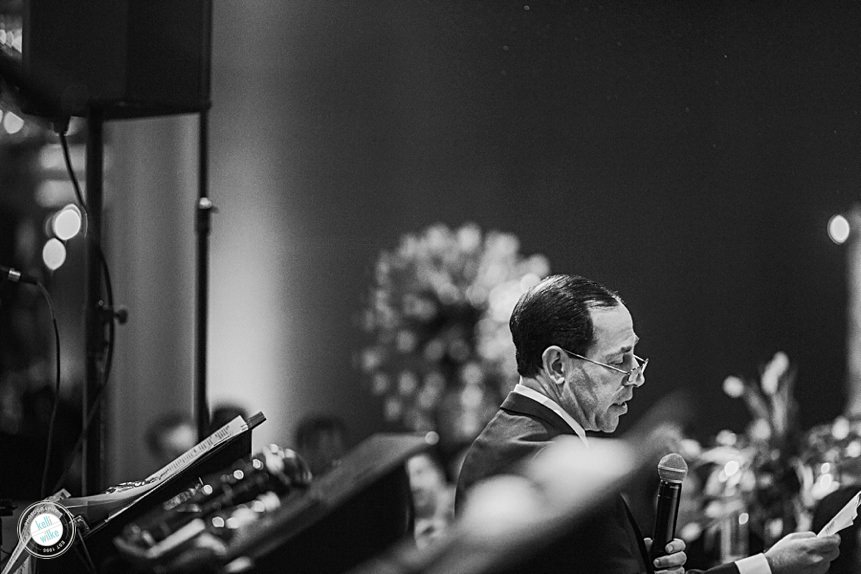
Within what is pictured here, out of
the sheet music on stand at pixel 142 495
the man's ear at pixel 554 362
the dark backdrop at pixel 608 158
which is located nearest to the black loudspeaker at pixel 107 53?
the sheet music on stand at pixel 142 495

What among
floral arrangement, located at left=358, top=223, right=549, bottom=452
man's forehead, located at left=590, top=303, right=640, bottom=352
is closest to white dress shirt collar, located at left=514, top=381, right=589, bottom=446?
man's forehead, located at left=590, top=303, right=640, bottom=352

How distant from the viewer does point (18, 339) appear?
18.2ft

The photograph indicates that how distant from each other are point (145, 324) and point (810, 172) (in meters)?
3.74

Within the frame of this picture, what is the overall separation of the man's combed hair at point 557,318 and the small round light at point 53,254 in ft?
15.6

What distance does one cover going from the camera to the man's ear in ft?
5.24

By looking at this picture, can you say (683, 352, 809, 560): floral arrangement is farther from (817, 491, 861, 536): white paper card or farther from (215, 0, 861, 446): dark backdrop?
(817, 491, 861, 536): white paper card

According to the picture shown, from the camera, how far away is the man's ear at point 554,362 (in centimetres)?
160

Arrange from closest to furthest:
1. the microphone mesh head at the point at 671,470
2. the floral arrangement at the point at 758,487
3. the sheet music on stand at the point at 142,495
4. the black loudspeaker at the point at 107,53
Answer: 1. the sheet music on stand at the point at 142,495
2. the microphone mesh head at the point at 671,470
3. the black loudspeaker at the point at 107,53
4. the floral arrangement at the point at 758,487

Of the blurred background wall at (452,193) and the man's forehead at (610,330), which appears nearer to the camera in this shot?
the man's forehead at (610,330)

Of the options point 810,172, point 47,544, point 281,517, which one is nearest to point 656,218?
point 810,172

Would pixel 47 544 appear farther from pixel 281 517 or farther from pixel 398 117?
pixel 398 117

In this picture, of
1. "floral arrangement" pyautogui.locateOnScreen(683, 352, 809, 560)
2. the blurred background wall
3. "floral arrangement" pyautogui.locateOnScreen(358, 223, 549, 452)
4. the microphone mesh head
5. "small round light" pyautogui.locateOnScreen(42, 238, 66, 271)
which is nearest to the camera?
the microphone mesh head

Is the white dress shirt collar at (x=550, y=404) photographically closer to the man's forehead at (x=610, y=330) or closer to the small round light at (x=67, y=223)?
the man's forehead at (x=610, y=330)

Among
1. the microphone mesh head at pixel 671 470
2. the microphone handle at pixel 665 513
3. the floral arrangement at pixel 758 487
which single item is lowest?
the floral arrangement at pixel 758 487
